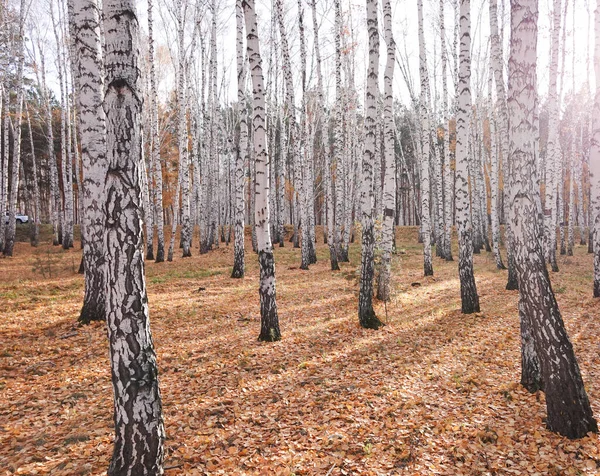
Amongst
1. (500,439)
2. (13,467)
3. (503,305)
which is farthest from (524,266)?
(503,305)

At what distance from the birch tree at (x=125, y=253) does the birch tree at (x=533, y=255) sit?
12.1 ft

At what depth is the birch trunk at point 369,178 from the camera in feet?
23.4

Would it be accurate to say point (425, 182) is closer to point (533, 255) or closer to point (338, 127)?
point (338, 127)

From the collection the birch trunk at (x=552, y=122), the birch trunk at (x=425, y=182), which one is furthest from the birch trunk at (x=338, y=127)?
the birch trunk at (x=552, y=122)

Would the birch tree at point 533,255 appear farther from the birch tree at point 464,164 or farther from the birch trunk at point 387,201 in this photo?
the birch trunk at point 387,201

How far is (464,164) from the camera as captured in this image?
8266 mm

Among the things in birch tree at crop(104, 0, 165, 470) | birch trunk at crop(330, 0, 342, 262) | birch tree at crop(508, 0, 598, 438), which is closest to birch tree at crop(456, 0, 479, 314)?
birch tree at crop(508, 0, 598, 438)

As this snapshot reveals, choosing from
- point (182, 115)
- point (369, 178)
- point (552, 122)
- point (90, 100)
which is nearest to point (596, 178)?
point (552, 122)

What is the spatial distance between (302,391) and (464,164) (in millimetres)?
6377

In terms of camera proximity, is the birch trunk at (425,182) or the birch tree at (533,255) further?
the birch trunk at (425,182)

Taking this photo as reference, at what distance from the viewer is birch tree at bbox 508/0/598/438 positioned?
362cm

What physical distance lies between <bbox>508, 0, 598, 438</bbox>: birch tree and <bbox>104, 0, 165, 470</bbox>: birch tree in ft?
12.1

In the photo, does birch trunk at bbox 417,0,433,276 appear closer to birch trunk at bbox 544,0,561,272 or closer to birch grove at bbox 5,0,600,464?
birch grove at bbox 5,0,600,464

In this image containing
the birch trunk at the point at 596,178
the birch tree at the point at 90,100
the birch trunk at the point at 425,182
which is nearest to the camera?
the birch tree at the point at 90,100
